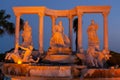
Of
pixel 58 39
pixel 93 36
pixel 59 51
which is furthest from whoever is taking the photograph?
pixel 58 39

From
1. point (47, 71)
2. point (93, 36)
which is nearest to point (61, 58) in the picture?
point (93, 36)

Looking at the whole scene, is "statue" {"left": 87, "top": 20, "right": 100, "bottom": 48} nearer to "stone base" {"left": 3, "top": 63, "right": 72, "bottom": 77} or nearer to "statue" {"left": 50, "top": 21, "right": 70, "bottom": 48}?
"statue" {"left": 50, "top": 21, "right": 70, "bottom": 48}

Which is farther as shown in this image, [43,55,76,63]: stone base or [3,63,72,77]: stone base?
[43,55,76,63]: stone base

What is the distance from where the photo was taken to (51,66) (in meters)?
20.4

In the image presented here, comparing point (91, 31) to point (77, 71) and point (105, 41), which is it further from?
point (77, 71)

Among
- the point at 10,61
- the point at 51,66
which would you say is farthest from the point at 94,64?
the point at 10,61

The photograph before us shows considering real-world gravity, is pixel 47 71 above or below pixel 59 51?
below

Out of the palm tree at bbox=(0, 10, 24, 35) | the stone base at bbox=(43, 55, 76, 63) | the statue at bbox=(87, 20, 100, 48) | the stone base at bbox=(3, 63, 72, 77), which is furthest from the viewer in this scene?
the palm tree at bbox=(0, 10, 24, 35)

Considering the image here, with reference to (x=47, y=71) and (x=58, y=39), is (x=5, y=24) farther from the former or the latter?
(x=47, y=71)

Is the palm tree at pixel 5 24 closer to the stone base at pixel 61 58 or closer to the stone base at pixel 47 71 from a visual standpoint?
the stone base at pixel 61 58

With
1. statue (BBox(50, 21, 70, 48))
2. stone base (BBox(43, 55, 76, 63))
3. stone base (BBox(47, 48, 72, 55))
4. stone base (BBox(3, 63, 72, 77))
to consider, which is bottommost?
stone base (BBox(3, 63, 72, 77))

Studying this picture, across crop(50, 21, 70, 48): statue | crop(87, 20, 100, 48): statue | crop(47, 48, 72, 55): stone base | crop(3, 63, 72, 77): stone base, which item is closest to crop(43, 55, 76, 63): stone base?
crop(47, 48, 72, 55): stone base

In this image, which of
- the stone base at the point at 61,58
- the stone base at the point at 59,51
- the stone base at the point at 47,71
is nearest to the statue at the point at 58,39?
the stone base at the point at 59,51

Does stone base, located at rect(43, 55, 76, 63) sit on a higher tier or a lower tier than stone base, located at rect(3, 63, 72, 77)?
higher
